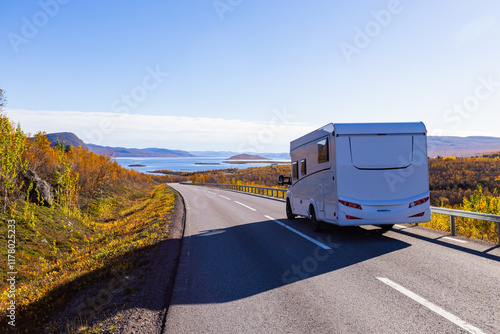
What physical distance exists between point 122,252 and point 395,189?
24.2ft

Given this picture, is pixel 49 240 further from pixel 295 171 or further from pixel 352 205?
pixel 352 205

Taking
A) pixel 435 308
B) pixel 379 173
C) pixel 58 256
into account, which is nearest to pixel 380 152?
pixel 379 173

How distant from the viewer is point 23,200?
13.2 meters

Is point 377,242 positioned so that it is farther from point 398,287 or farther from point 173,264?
point 173,264

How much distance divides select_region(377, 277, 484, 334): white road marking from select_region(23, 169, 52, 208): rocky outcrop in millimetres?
13679

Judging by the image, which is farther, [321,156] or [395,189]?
[321,156]

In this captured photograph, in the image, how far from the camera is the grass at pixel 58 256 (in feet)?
23.4

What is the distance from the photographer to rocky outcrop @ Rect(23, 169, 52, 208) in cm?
1398

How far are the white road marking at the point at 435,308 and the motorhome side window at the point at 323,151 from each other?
430 cm

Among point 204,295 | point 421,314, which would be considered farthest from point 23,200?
point 421,314

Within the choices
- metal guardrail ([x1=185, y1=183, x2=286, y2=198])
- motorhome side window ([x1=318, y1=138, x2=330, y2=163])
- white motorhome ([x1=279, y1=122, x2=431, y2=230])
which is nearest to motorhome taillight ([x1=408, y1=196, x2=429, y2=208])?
white motorhome ([x1=279, y1=122, x2=431, y2=230])

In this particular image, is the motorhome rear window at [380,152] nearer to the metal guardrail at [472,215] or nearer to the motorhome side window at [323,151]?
the motorhome side window at [323,151]

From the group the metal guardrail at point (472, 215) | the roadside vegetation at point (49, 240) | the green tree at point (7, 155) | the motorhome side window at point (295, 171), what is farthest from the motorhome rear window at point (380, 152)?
the green tree at point (7, 155)

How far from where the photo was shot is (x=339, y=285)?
18.0 feet
